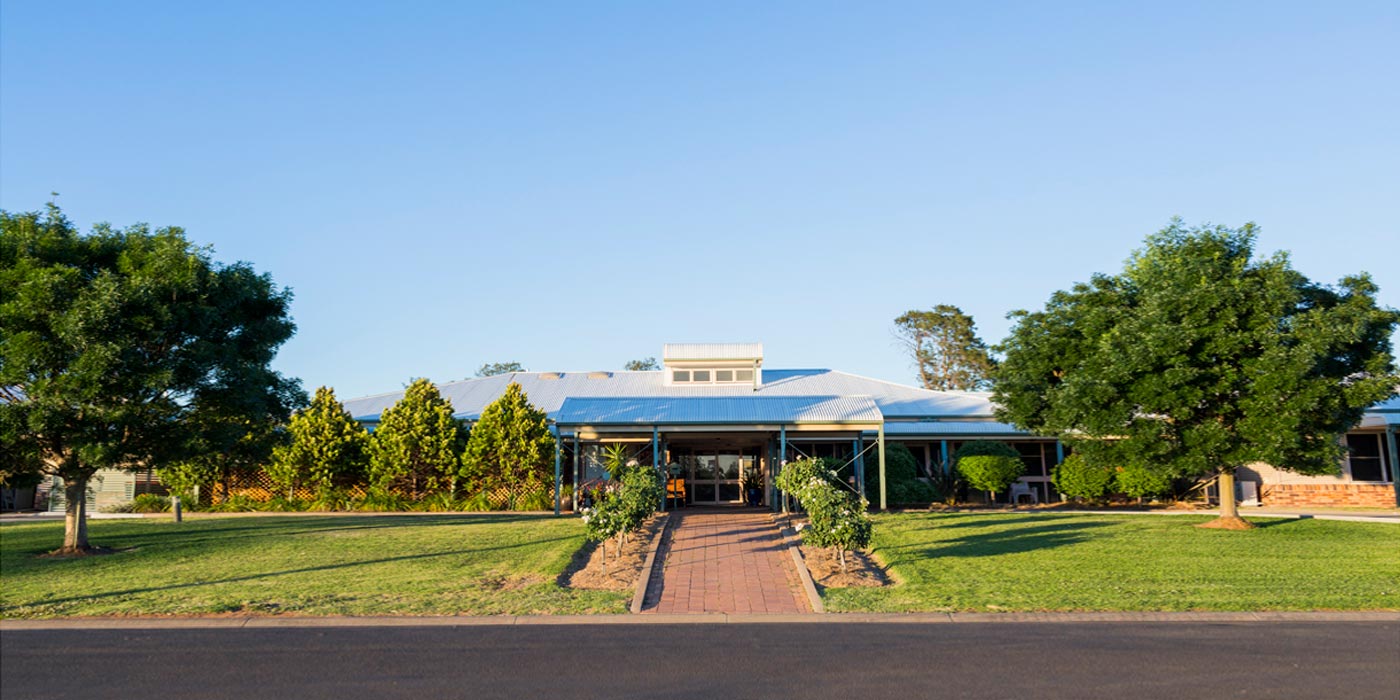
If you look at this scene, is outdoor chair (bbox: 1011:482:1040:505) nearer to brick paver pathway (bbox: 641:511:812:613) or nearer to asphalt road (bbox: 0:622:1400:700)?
brick paver pathway (bbox: 641:511:812:613)

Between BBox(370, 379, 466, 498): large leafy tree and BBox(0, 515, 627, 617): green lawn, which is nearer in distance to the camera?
BBox(0, 515, 627, 617): green lawn

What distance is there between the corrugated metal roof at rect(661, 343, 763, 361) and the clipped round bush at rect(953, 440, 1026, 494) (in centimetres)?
839

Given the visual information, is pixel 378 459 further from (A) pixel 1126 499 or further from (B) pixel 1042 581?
(A) pixel 1126 499

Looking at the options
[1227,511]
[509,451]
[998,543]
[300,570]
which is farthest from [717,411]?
[300,570]

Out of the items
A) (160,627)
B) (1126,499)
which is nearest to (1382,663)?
(160,627)

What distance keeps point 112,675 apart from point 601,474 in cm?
2091

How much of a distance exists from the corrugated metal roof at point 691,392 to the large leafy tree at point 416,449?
2928 mm

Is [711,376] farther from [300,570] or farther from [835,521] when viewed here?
[300,570]

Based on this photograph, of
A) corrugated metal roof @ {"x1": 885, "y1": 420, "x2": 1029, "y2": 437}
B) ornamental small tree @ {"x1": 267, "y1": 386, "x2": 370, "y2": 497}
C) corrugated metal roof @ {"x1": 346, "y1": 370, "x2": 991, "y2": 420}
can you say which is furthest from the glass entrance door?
ornamental small tree @ {"x1": 267, "y1": 386, "x2": 370, "y2": 497}

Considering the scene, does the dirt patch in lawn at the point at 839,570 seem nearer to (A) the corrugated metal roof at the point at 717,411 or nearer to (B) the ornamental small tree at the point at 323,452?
(A) the corrugated metal roof at the point at 717,411

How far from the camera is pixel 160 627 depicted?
8969mm

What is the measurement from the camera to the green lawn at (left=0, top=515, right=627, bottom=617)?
1011 centimetres

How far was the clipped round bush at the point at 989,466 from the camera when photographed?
25172 millimetres

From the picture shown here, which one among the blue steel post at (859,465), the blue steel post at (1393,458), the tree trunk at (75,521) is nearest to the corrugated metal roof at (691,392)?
the blue steel post at (859,465)
